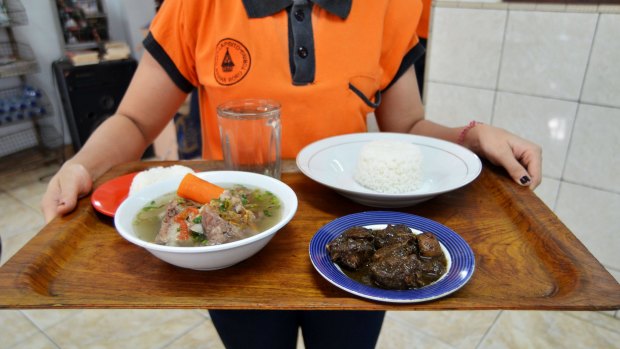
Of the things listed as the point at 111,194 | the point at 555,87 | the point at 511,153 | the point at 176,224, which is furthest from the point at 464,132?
the point at 555,87

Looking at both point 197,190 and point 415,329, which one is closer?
point 197,190

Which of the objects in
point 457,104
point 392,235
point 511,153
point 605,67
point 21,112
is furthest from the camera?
point 21,112

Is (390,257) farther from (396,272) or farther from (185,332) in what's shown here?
(185,332)

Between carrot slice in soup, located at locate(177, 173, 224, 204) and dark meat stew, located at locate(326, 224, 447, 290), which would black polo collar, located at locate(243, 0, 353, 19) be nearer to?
carrot slice in soup, located at locate(177, 173, 224, 204)

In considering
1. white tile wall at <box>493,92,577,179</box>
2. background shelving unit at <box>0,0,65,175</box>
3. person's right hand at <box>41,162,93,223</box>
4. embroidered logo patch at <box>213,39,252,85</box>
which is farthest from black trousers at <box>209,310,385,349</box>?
background shelving unit at <box>0,0,65,175</box>

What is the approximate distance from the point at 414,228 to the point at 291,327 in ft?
1.71

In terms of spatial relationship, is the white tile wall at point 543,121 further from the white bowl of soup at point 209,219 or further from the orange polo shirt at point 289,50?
the white bowl of soup at point 209,219

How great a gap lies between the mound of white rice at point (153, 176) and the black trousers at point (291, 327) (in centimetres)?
37

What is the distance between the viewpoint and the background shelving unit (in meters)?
3.48

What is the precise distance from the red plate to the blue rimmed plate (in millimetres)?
491

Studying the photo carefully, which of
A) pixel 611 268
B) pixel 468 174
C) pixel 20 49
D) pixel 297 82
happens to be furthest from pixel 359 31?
pixel 20 49

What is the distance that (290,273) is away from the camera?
82 cm

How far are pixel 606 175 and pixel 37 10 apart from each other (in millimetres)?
4349

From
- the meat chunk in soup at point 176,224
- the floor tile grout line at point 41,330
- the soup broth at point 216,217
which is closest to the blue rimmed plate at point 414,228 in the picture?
the soup broth at point 216,217
